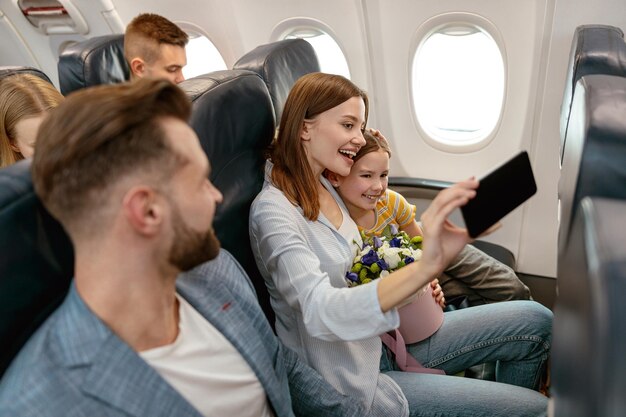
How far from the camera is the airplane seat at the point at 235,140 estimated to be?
1.68 meters

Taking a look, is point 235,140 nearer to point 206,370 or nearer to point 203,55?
point 206,370

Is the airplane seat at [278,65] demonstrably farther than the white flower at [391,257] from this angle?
Yes

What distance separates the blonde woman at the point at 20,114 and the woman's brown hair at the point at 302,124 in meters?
0.82

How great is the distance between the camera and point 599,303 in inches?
25.8

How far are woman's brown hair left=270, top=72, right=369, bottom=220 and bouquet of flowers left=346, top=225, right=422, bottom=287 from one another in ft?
0.73

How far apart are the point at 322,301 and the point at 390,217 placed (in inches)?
32.1

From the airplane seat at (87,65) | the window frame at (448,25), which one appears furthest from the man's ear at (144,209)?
the window frame at (448,25)

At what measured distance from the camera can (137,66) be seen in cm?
302

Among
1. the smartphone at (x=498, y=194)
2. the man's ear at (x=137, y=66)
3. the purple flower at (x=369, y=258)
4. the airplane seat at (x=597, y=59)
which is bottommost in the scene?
the purple flower at (x=369, y=258)

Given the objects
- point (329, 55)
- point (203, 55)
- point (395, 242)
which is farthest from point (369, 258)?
point (203, 55)

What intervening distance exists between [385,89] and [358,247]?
76.6 inches

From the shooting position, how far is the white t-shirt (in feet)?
3.73

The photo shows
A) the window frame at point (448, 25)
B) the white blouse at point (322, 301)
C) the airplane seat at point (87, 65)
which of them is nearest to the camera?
the white blouse at point (322, 301)

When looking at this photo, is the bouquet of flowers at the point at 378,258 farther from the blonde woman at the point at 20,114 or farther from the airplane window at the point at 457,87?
the airplane window at the point at 457,87
